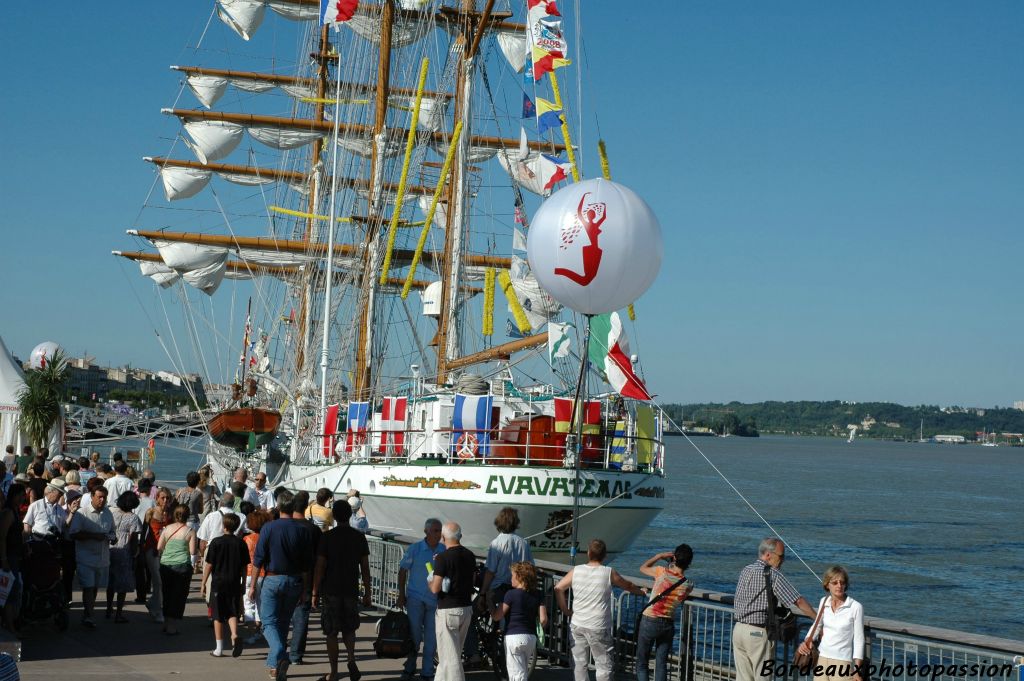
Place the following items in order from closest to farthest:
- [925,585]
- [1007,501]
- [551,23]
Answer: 1. [551,23]
2. [925,585]
3. [1007,501]

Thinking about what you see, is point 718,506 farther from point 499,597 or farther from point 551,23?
point 499,597

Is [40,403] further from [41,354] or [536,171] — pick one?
[536,171]

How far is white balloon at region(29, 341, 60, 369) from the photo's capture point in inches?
1735

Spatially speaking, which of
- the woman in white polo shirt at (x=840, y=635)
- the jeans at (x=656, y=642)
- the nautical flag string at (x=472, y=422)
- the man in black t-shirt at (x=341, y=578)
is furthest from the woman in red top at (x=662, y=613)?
the nautical flag string at (x=472, y=422)

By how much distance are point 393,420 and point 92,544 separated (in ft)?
53.2

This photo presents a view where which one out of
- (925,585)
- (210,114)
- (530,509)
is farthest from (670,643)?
(210,114)

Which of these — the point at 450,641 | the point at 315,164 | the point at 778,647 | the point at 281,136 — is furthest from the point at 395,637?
the point at 315,164

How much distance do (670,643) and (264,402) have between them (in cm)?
3706

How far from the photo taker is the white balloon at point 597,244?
12.4m

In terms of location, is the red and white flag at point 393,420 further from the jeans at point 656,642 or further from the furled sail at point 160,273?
the furled sail at point 160,273

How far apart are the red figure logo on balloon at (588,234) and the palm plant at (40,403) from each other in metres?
29.4

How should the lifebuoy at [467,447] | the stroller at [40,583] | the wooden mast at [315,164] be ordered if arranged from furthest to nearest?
the wooden mast at [315,164], the lifebuoy at [467,447], the stroller at [40,583]

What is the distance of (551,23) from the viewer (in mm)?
24688

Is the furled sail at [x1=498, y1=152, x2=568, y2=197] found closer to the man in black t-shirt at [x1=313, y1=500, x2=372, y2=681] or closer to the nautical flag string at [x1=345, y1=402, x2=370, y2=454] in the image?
the nautical flag string at [x1=345, y1=402, x2=370, y2=454]
